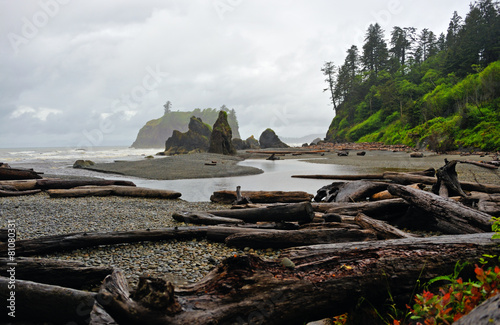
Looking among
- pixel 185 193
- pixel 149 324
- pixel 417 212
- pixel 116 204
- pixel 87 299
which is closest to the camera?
pixel 149 324

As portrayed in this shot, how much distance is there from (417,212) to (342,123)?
83.4 meters

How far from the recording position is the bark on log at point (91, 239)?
4.47 m

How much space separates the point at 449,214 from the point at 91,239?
6544 mm

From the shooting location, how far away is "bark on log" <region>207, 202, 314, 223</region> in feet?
19.2

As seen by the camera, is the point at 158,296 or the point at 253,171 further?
the point at 253,171

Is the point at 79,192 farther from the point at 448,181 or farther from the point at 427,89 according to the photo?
the point at 427,89

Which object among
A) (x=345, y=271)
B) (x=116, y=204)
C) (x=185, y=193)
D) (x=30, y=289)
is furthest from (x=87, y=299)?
(x=185, y=193)

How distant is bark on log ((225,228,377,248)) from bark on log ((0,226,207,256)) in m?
0.99

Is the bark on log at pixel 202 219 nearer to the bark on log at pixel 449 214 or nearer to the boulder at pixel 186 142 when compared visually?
the bark on log at pixel 449 214

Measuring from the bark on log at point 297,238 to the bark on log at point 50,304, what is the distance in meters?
2.84

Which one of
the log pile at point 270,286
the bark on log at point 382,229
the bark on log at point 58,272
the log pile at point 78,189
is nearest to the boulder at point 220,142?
the log pile at point 78,189

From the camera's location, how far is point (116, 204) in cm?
957

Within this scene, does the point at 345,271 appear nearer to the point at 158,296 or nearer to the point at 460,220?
the point at 158,296

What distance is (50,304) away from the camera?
9.16 ft
